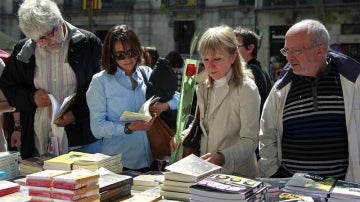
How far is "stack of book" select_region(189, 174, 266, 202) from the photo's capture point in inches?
75.9

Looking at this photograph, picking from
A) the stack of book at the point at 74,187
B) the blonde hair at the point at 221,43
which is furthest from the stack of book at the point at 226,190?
the blonde hair at the point at 221,43

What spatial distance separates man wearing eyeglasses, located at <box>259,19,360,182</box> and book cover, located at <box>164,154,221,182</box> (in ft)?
2.33

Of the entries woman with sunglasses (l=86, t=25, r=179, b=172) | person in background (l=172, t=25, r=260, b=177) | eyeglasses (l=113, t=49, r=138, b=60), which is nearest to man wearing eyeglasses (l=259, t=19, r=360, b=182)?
person in background (l=172, t=25, r=260, b=177)

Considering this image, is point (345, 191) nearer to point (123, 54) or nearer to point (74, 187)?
point (74, 187)

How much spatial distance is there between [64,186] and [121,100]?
1.11 m

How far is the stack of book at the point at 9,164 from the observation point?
2729mm

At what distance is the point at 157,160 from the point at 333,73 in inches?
48.9

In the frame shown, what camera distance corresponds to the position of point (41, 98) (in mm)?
3213

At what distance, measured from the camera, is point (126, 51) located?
3.06 metres

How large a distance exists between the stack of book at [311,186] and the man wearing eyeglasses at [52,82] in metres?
1.59

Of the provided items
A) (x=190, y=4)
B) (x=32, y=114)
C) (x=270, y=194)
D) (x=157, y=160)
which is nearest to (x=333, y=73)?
(x=270, y=194)

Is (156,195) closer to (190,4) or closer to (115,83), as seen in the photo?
(115,83)

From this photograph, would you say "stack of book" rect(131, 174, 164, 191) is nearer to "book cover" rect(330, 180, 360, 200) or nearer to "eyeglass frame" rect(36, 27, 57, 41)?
"book cover" rect(330, 180, 360, 200)

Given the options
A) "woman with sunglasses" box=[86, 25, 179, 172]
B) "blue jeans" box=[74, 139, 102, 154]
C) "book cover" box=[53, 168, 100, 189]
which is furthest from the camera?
"blue jeans" box=[74, 139, 102, 154]
